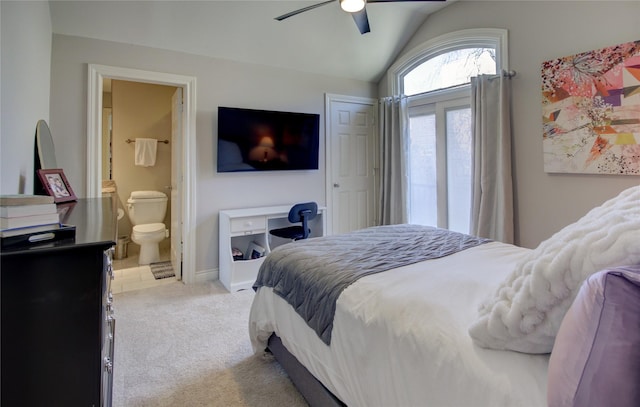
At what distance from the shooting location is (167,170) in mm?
5012

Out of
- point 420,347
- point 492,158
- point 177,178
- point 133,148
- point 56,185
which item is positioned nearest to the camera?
point 420,347

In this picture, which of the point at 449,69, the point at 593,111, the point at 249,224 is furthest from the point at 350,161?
the point at 593,111

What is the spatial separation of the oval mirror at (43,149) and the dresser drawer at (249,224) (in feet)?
5.03

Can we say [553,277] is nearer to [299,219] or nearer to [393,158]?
[299,219]

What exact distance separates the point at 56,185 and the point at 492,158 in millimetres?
→ 3520

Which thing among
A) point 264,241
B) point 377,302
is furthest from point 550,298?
point 264,241

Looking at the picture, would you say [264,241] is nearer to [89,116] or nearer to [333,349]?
[89,116]

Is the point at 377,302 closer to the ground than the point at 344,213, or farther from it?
closer to the ground

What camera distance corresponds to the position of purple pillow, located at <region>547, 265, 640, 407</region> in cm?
62

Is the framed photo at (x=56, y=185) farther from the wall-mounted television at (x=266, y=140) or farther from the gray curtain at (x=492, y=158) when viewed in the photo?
the gray curtain at (x=492, y=158)

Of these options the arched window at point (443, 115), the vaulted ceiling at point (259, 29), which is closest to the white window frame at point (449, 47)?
the arched window at point (443, 115)

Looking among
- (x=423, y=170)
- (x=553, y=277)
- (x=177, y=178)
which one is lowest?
(x=553, y=277)

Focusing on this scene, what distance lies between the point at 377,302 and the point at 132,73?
10.3 ft

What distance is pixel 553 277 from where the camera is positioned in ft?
2.62
